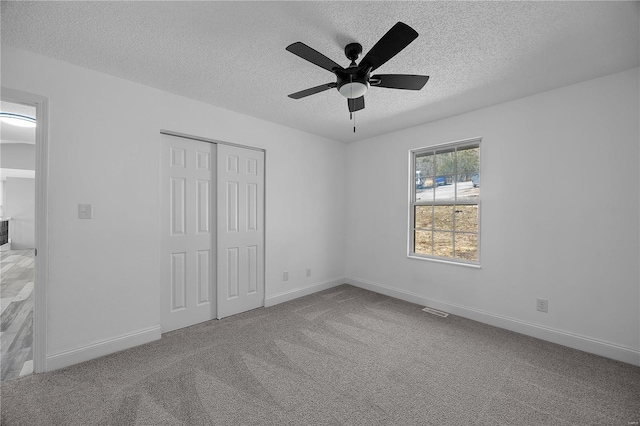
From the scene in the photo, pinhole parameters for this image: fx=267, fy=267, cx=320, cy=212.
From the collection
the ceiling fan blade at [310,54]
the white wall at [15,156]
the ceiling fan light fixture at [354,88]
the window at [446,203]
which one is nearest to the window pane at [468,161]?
the window at [446,203]

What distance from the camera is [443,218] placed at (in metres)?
3.71

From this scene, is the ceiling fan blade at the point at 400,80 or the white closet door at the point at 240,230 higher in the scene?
the ceiling fan blade at the point at 400,80

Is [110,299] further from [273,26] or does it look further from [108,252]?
[273,26]

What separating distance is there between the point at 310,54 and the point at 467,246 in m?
3.04

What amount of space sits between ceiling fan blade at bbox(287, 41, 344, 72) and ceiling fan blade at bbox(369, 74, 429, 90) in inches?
13.1

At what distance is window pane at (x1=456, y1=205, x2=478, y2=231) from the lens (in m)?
3.41

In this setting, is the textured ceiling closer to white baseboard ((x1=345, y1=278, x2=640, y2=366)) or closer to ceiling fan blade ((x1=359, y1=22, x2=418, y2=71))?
ceiling fan blade ((x1=359, y1=22, x2=418, y2=71))

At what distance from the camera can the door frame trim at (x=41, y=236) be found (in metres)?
2.17

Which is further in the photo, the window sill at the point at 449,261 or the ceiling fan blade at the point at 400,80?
the window sill at the point at 449,261

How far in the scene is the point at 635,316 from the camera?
2336 mm

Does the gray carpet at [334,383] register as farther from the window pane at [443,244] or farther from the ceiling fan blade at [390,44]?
the ceiling fan blade at [390,44]

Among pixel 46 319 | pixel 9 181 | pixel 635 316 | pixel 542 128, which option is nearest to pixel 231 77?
pixel 46 319

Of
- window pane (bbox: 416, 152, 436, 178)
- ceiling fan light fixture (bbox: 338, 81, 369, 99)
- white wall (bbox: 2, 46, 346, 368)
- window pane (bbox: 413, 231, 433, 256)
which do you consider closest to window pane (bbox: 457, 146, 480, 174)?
window pane (bbox: 416, 152, 436, 178)

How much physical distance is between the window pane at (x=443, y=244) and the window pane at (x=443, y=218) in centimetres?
8
